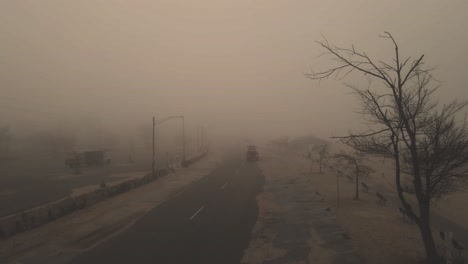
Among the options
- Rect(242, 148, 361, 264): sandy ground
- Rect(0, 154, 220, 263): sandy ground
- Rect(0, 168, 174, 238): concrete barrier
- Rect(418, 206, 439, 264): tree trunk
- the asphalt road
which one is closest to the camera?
Rect(418, 206, 439, 264): tree trunk

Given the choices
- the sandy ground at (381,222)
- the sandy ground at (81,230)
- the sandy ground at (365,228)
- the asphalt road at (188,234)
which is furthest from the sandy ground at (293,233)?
the sandy ground at (81,230)

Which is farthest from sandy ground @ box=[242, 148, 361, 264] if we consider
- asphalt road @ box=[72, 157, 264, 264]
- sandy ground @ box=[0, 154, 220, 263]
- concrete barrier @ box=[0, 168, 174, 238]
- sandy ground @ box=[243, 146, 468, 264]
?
concrete barrier @ box=[0, 168, 174, 238]

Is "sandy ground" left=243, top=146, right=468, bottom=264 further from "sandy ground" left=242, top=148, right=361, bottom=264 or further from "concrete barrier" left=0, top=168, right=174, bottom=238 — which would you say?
"concrete barrier" left=0, top=168, right=174, bottom=238

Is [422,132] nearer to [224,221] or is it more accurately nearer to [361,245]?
[361,245]

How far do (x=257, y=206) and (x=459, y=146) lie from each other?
17702 millimetres

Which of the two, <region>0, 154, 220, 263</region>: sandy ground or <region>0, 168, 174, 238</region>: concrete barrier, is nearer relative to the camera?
<region>0, 154, 220, 263</region>: sandy ground

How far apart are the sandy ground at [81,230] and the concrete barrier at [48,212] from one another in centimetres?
48

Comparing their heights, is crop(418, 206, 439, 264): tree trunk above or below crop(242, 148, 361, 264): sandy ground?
above

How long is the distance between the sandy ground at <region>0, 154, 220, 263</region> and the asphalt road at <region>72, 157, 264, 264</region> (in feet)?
3.37

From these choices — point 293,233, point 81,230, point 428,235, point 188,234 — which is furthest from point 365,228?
point 81,230

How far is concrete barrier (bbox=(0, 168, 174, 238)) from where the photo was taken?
67.4ft

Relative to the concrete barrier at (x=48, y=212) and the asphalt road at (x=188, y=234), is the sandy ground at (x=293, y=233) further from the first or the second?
the concrete barrier at (x=48, y=212)

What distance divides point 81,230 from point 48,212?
149 inches

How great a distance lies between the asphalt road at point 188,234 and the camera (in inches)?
651
